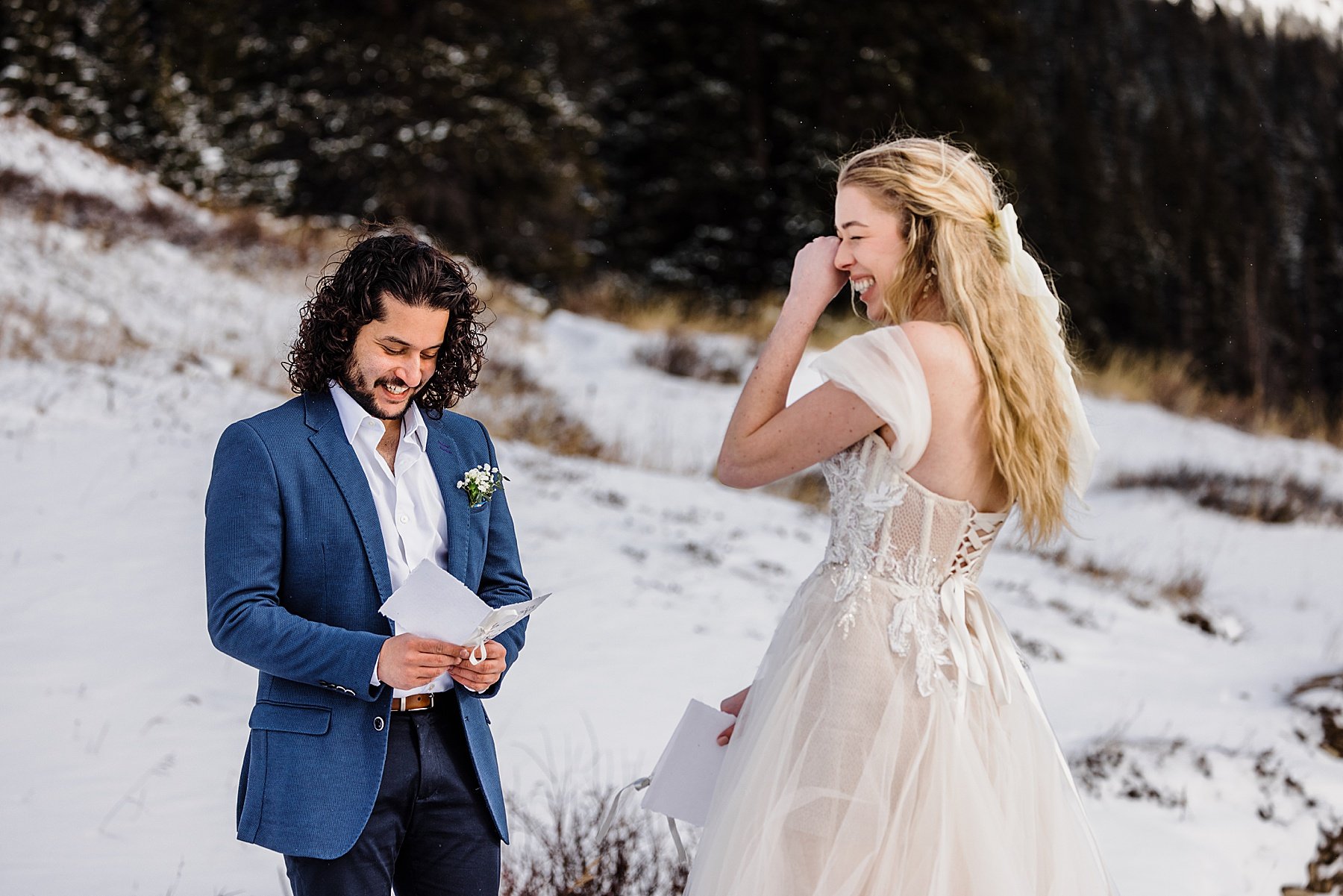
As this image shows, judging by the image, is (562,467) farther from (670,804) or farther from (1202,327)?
(1202,327)

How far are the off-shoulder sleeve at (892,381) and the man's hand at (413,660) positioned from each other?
807 mm

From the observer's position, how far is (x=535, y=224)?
17297 mm

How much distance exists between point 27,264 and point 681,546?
6.30 m

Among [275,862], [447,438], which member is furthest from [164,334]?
[447,438]

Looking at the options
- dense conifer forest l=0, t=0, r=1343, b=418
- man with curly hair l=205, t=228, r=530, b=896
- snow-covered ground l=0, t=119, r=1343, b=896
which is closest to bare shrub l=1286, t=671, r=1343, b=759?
snow-covered ground l=0, t=119, r=1343, b=896

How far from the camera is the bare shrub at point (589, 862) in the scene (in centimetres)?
334

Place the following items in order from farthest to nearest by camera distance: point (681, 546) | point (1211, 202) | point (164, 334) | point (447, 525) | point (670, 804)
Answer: point (1211, 202) < point (164, 334) < point (681, 546) < point (670, 804) < point (447, 525)

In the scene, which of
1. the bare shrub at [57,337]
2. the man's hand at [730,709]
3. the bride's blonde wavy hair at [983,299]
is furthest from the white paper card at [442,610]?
the bare shrub at [57,337]

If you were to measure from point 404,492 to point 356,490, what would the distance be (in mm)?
119

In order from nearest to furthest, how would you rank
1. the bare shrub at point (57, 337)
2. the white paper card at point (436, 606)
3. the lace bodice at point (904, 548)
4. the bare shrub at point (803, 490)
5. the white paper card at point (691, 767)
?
the white paper card at point (436, 606) < the lace bodice at point (904, 548) < the white paper card at point (691, 767) < the bare shrub at point (57, 337) < the bare shrub at point (803, 490)

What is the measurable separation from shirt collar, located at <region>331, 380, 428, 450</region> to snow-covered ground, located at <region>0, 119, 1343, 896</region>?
206 cm

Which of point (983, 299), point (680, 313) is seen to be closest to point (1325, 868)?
point (983, 299)

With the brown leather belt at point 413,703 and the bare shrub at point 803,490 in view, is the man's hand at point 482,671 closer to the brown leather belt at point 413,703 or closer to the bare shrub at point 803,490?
the brown leather belt at point 413,703

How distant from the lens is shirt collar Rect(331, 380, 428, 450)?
1988mm
